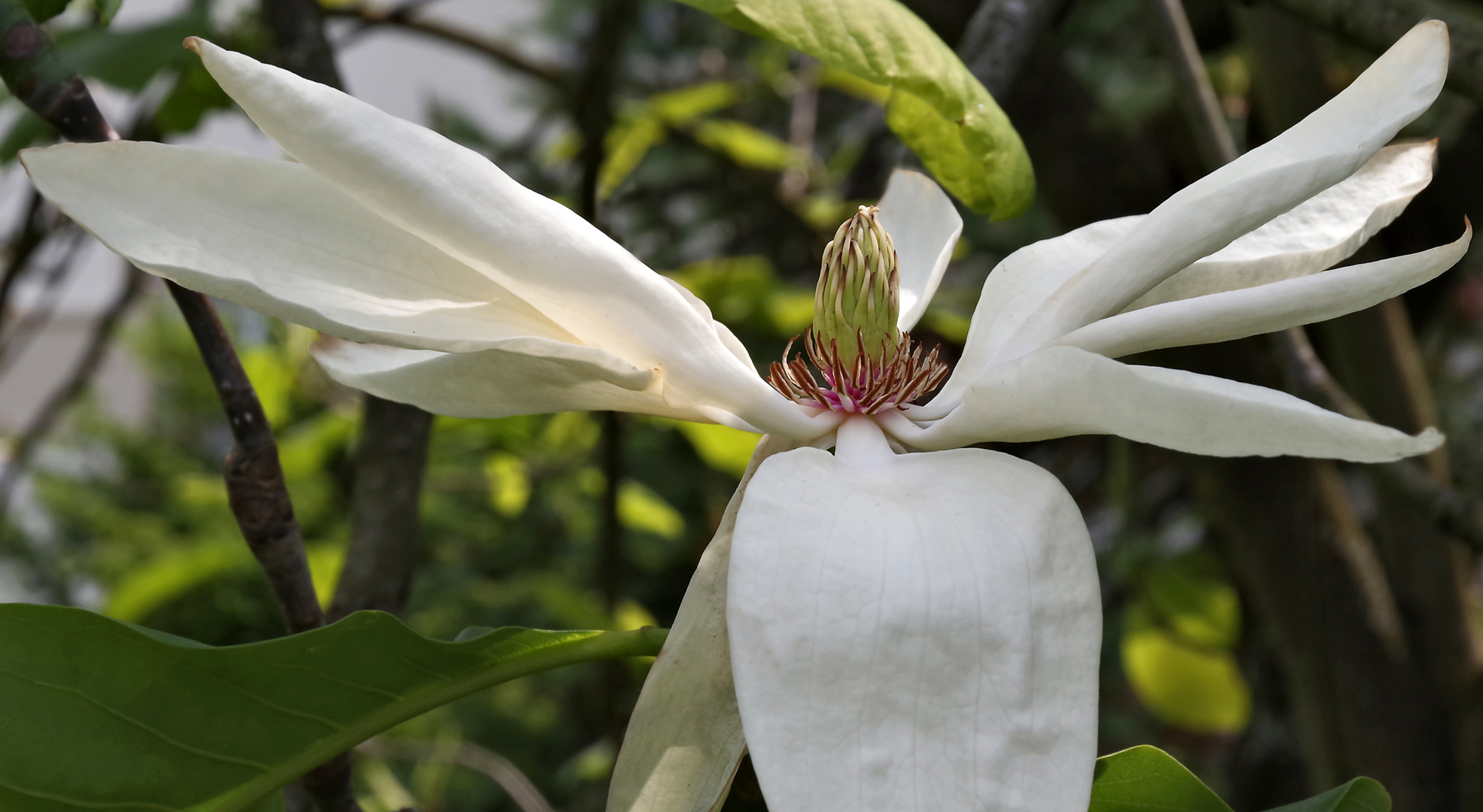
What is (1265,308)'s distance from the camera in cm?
32

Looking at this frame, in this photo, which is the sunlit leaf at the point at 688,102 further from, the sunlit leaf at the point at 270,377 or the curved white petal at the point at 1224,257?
the curved white petal at the point at 1224,257

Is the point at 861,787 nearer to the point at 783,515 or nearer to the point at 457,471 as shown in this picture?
the point at 783,515

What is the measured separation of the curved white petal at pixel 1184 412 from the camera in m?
0.27

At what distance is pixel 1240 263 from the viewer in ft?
1.28

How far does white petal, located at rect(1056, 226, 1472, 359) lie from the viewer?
1.05ft

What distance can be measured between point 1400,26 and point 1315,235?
0.29m

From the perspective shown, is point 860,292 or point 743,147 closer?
point 860,292

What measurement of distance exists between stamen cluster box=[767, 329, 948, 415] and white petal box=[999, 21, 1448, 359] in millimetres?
62

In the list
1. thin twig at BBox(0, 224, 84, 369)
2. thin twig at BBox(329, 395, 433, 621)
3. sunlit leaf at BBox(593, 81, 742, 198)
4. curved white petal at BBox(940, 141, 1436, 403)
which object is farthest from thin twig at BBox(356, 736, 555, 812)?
sunlit leaf at BBox(593, 81, 742, 198)

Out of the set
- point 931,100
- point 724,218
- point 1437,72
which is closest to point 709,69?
point 724,218

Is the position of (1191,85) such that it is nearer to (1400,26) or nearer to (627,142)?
(1400,26)

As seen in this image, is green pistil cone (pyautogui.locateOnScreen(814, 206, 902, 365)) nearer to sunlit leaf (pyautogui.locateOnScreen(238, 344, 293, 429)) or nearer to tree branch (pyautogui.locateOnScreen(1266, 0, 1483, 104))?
tree branch (pyautogui.locateOnScreen(1266, 0, 1483, 104))

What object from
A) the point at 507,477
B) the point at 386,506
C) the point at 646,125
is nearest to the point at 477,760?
the point at 507,477

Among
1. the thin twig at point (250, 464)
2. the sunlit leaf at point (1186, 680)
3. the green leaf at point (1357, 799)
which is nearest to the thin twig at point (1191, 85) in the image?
the green leaf at point (1357, 799)
